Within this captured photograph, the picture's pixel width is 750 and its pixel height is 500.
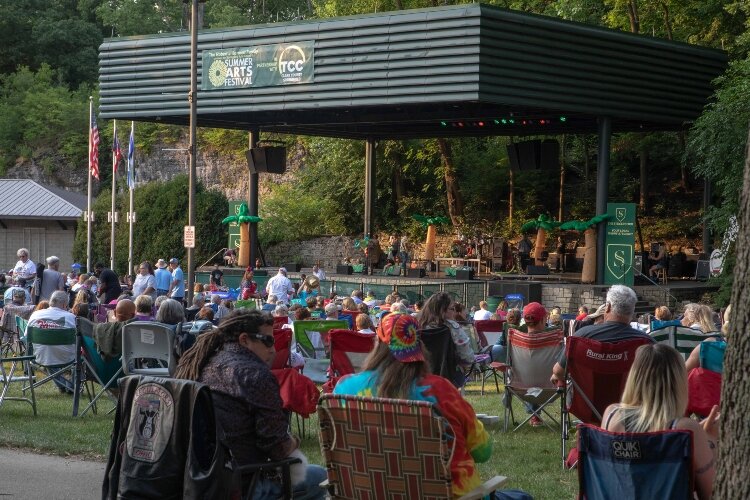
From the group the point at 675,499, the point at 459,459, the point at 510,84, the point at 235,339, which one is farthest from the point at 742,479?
the point at 510,84

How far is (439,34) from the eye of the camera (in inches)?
1029

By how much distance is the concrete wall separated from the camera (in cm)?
4450

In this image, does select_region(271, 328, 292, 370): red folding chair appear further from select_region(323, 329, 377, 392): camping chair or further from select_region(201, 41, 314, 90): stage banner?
select_region(201, 41, 314, 90): stage banner

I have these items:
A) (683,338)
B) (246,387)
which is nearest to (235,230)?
(683,338)

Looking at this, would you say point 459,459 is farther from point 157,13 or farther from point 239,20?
point 157,13

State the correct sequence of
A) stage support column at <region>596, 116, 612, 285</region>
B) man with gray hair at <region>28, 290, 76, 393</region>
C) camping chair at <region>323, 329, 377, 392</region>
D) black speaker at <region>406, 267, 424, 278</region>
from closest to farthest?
camping chair at <region>323, 329, 377, 392</region>
man with gray hair at <region>28, 290, 76, 393</region>
stage support column at <region>596, 116, 612, 285</region>
black speaker at <region>406, 267, 424, 278</region>

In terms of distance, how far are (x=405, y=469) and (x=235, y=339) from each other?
1.21 meters

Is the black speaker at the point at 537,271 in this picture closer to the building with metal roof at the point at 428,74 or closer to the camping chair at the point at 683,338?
the building with metal roof at the point at 428,74

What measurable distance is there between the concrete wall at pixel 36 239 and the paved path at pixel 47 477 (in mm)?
36853

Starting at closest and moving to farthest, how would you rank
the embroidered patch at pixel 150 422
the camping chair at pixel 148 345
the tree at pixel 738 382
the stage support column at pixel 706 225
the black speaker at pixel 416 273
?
the tree at pixel 738 382 < the embroidered patch at pixel 150 422 < the camping chair at pixel 148 345 < the stage support column at pixel 706 225 < the black speaker at pixel 416 273

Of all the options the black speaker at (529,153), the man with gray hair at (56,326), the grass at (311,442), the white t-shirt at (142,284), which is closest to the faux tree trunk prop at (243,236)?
the black speaker at (529,153)

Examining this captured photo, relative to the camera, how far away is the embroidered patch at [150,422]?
4.95 meters

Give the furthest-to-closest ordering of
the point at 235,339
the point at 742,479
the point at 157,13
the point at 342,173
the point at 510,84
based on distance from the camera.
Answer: the point at 157,13
the point at 342,173
the point at 510,84
the point at 235,339
the point at 742,479

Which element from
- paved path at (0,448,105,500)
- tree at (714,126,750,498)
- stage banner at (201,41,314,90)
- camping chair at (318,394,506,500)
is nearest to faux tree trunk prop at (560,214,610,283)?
stage banner at (201,41,314,90)
